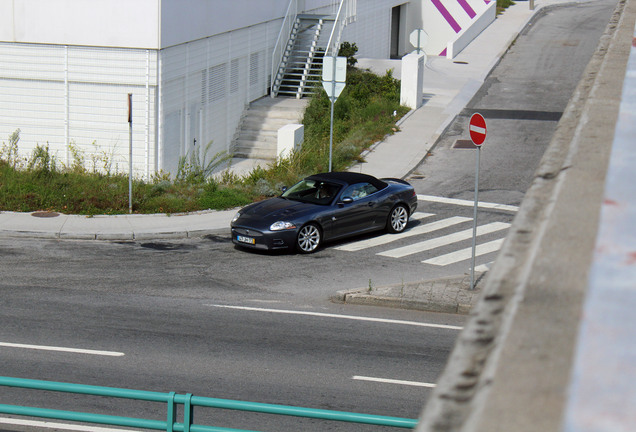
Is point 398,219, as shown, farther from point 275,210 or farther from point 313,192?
point 275,210

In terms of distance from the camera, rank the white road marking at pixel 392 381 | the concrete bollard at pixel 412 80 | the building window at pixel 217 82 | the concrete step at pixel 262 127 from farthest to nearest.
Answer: the concrete bollard at pixel 412 80
the concrete step at pixel 262 127
the building window at pixel 217 82
the white road marking at pixel 392 381

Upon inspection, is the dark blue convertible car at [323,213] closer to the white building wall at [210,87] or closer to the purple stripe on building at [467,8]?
the white building wall at [210,87]

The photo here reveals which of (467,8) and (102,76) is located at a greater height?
(467,8)

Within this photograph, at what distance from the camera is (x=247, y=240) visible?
16.3 m

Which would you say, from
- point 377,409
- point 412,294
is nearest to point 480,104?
point 412,294

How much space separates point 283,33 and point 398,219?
14769 millimetres

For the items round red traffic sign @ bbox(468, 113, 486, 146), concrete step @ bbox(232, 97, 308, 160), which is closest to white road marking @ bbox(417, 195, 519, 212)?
round red traffic sign @ bbox(468, 113, 486, 146)

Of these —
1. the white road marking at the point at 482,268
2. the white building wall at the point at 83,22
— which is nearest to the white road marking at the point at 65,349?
the white road marking at the point at 482,268

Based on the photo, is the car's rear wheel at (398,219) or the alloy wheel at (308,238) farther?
the car's rear wheel at (398,219)

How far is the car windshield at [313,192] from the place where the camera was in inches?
678

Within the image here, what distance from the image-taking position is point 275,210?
16.8 m

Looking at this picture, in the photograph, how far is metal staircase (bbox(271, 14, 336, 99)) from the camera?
30375 millimetres

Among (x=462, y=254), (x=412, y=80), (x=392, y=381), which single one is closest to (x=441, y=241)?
(x=462, y=254)

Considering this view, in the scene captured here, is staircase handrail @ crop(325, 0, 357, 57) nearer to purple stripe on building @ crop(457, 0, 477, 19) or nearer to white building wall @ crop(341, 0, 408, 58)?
white building wall @ crop(341, 0, 408, 58)
